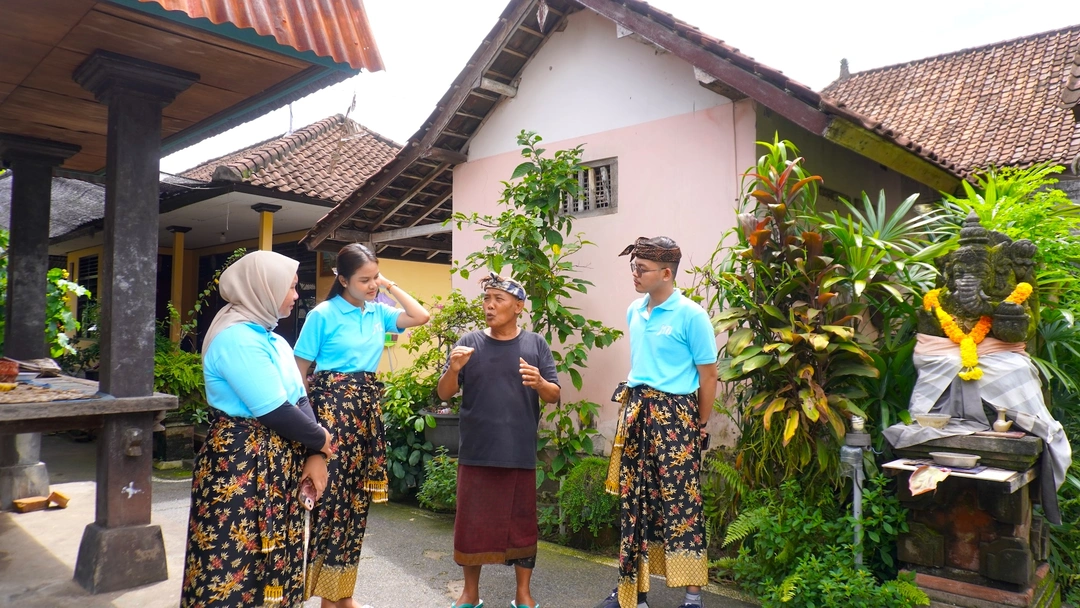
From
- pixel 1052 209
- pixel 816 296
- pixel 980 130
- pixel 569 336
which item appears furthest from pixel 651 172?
pixel 980 130

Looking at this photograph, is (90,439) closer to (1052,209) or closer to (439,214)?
(439,214)

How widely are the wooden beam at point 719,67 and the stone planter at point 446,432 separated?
3.46m

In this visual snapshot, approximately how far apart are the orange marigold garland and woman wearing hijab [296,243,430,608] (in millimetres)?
3082

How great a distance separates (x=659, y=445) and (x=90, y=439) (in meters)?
9.75

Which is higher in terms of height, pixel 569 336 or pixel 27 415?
pixel 569 336

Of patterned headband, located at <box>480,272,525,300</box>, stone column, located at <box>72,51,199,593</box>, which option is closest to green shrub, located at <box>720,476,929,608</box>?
patterned headband, located at <box>480,272,525,300</box>

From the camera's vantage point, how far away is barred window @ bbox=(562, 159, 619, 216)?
20.9 ft

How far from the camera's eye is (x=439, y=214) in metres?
8.90

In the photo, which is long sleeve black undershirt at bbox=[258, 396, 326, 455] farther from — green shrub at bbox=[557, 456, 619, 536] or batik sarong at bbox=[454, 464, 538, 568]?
green shrub at bbox=[557, 456, 619, 536]

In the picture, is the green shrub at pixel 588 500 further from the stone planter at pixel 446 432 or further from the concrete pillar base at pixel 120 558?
the concrete pillar base at pixel 120 558

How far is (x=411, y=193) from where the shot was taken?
26.8 ft

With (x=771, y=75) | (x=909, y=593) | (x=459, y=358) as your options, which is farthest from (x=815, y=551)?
(x=771, y=75)

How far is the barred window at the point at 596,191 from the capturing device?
251 inches

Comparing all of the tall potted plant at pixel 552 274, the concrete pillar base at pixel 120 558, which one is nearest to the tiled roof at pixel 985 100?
the tall potted plant at pixel 552 274
